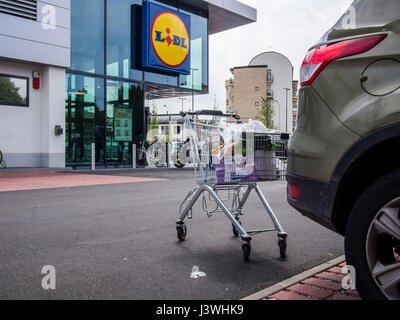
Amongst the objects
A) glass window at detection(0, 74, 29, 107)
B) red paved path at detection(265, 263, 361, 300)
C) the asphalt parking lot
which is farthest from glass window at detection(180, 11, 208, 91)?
red paved path at detection(265, 263, 361, 300)

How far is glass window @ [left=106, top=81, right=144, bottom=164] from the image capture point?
20.4m

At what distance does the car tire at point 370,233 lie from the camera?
2.25 metres

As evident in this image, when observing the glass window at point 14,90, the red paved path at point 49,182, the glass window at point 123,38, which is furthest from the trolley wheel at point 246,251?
the glass window at point 123,38

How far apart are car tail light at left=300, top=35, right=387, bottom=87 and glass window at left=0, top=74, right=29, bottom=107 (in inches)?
627

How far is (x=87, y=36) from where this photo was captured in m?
19.5

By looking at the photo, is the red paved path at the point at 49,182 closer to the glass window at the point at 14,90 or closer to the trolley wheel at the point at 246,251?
the glass window at the point at 14,90

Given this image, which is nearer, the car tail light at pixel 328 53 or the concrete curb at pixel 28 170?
the car tail light at pixel 328 53

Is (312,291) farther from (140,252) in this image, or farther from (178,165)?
(178,165)

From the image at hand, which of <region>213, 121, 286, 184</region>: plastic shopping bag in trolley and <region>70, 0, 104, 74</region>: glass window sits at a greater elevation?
<region>70, 0, 104, 74</region>: glass window

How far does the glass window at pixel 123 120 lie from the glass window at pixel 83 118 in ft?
1.62

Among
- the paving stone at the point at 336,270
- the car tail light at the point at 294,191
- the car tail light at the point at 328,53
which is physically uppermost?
the car tail light at the point at 328,53

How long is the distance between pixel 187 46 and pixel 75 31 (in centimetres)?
680

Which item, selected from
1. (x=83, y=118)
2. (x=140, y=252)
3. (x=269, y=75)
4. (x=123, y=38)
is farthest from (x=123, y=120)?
(x=269, y=75)

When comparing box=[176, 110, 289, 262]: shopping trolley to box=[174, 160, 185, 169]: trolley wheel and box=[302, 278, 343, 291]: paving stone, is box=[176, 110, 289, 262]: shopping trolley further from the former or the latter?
box=[174, 160, 185, 169]: trolley wheel
